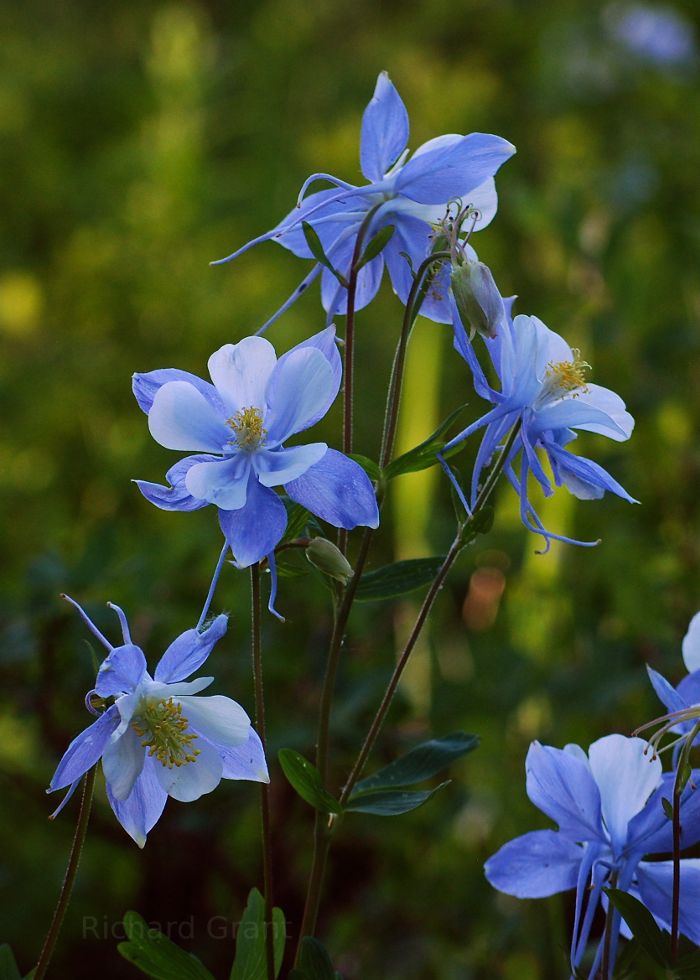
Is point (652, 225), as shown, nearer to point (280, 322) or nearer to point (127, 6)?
point (280, 322)

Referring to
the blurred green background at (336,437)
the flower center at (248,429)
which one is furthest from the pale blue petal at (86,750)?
the blurred green background at (336,437)

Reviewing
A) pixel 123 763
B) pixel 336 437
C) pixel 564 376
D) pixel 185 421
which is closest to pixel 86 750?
pixel 123 763

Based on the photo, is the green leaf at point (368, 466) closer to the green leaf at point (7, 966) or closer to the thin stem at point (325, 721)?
the thin stem at point (325, 721)

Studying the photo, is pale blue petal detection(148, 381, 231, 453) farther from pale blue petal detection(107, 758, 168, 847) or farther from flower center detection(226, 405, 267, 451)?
pale blue petal detection(107, 758, 168, 847)

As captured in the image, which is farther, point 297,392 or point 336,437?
point 336,437

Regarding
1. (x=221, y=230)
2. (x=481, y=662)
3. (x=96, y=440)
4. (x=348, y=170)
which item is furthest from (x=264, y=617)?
(x=348, y=170)

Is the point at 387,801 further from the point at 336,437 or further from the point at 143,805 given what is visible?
the point at 336,437
